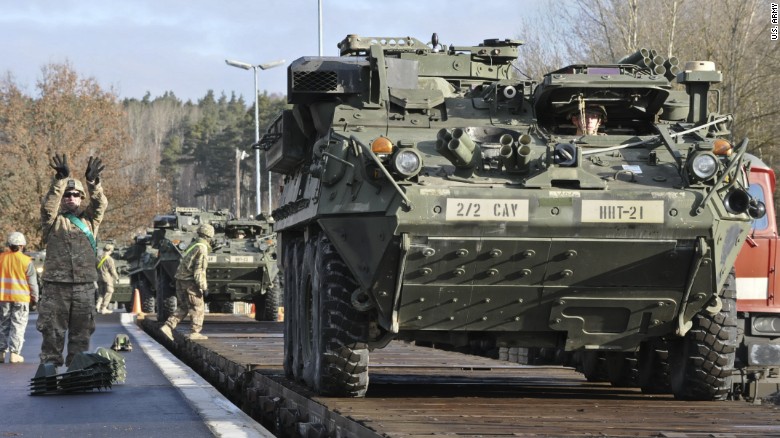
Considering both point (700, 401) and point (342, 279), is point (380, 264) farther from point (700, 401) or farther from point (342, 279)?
point (700, 401)

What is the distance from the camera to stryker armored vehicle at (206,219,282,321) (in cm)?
2597

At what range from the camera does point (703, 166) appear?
29.1 ft

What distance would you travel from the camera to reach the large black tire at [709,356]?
9.34 metres

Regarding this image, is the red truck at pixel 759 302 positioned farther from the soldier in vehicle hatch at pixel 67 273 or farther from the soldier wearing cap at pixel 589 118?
the soldier in vehicle hatch at pixel 67 273

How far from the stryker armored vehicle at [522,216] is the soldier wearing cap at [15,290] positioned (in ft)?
22.6

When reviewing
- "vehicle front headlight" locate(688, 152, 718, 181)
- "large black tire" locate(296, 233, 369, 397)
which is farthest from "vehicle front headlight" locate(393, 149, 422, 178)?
"vehicle front headlight" locate(688, 152, 718, 181)

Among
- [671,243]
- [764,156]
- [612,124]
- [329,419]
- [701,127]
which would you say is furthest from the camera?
[764,156]

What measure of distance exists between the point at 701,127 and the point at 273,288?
17.8 meters

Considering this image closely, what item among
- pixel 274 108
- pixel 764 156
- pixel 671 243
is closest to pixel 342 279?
pixel 671 243

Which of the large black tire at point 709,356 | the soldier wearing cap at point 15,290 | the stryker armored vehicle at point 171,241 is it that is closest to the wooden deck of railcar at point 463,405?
the large black tire at point 709,356

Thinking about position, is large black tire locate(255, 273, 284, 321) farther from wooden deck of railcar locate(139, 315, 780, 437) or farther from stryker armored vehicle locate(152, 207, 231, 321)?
wooden deck of railcar locate(139, 315, 780, 437)

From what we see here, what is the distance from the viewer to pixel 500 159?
29.6 ft

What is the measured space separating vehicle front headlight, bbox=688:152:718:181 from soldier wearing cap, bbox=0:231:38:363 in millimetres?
9563

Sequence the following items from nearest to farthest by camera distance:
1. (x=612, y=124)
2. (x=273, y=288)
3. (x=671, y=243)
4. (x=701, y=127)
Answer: (x=671, y=243) < (x=701, y=127) < (x=612, y=124) < (x=273, y=288)
